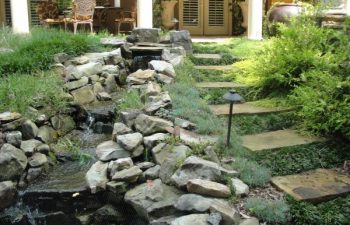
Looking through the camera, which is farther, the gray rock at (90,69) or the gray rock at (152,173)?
the gray rock at (90,69)

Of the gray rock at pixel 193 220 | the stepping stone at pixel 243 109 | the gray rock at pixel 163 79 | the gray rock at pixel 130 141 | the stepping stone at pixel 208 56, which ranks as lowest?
the gray rock at pixel 193 220

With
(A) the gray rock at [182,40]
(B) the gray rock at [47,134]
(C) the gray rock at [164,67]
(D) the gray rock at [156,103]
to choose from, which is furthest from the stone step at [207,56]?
(B) the gray rock at [47,134]

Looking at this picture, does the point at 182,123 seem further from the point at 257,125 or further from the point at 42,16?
the point at 42,16

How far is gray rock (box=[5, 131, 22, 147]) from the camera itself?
4.59 metres

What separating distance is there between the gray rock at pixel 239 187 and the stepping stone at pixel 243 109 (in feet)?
4.64

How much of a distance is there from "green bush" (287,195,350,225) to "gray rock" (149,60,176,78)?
9.36ft

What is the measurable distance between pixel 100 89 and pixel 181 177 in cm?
283

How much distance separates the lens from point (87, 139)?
5289mm

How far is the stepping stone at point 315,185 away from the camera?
361 centimetres

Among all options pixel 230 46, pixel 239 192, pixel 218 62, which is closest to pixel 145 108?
pixel 239 192

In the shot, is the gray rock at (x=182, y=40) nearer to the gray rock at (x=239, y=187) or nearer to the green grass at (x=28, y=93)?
the green grass at (x=28, y=93)

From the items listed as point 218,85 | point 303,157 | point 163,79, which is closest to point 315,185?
point 303,157

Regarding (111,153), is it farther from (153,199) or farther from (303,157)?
(303,157)

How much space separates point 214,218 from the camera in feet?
10.6
